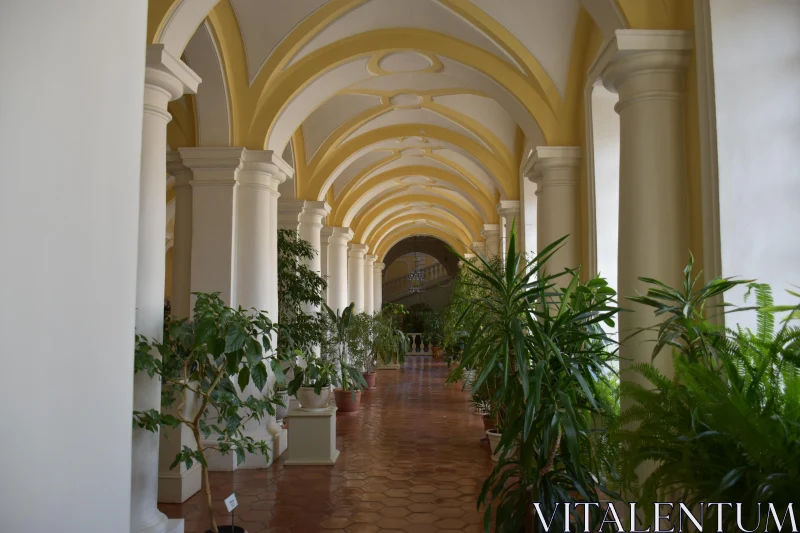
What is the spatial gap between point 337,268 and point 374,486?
8653 mm

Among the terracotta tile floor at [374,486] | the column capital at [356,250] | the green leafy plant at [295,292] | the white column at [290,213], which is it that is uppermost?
the column capital at [356,250]

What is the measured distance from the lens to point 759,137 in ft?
13.3

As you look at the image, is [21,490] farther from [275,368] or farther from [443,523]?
[443,523]

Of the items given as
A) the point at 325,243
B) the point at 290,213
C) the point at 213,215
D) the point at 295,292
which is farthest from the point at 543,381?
the point at 325,243

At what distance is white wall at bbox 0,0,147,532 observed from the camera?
185 cm

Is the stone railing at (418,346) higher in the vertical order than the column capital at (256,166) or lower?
lower

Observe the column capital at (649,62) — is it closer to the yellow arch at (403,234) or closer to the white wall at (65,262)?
the white wall at (65,262)

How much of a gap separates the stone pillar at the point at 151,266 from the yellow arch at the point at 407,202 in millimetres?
14214

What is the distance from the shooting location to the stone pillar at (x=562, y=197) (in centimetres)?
720

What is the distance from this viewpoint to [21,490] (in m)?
1.83

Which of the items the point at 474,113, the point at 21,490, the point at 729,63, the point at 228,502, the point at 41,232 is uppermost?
the point at 474,113

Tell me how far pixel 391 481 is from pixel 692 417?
4.39 meters

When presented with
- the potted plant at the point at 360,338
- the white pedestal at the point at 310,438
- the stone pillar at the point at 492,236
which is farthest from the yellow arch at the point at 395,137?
the white pedestal at the point at 310,438

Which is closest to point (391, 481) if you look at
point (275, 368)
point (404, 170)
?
point (275, 368)
